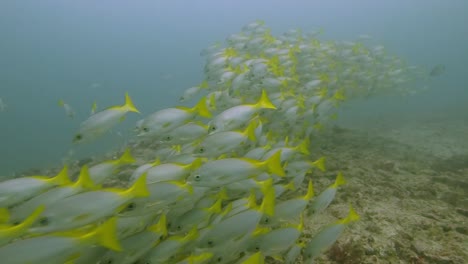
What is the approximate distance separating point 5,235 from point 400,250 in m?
3.91

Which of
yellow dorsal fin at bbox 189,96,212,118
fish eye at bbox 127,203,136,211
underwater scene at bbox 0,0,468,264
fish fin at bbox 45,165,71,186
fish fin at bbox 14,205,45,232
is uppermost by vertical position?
fish fin at bbox 14,205,45,232

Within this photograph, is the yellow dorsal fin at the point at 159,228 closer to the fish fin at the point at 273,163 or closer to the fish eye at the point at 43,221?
the fish eye at the point at 43,221

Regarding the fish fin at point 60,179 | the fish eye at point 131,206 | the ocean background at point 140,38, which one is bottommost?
the ocean background at point 140,38

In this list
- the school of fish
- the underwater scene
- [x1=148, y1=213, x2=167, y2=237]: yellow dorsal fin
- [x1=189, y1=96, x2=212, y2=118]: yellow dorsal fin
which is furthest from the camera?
[x1=189, y1=96, x2=212, y2=118]: yellow dorsal fin

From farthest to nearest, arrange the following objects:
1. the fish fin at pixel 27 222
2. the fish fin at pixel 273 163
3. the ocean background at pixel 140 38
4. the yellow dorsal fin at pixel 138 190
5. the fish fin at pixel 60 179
→ the ocean background at pixel 140 38 < the fish fin at pixel 273 163 < the fish fin at pixel 60 179 < the yellow dorsal fin at pixel 138 190 < the fish fin at pixel 27 222

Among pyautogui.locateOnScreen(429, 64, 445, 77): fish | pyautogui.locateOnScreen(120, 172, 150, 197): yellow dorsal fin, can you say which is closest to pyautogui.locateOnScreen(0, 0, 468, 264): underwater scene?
pyautogui.locateOnScreen(120, 172, 150, 197): yellow dorsal fin

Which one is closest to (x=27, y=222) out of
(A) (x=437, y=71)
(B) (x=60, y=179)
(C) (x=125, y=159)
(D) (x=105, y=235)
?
Answer: (D) (x=105, y=235)

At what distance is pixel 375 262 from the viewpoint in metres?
3.66

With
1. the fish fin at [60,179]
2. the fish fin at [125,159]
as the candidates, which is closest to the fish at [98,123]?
the fish fin at [125,159]

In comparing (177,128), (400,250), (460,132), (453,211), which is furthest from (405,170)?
(460,132)

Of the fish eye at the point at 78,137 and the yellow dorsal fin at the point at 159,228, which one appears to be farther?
the fish eye at the point at 78,137

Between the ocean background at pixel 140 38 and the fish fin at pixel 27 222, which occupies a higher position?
the fish fin at pixel 27 222

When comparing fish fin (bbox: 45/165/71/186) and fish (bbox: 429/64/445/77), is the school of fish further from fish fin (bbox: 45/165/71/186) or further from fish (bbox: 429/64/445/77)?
fish (bbox: 429/64/445/77)

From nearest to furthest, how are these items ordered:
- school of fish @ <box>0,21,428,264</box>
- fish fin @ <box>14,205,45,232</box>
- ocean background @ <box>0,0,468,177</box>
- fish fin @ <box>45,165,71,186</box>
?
fish fin @ <box>14,205,45,232</box>, school of fish @ <box>0,21,428,264</box>, fish fin @ <box>45,165,71,186</box>, ocean background @ <box>0,0,468,177</box>
